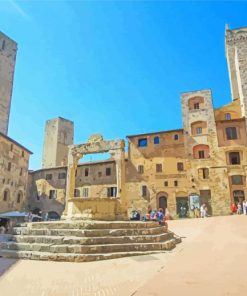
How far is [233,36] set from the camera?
37.5 meters

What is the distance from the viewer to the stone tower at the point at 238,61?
107 feet

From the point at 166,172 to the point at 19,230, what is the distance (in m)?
23.2

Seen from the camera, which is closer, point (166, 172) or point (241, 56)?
point (166, 172)

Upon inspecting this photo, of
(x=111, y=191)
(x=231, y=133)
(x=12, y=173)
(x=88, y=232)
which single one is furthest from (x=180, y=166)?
(x=88, y=232)

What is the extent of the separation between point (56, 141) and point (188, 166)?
2656cm

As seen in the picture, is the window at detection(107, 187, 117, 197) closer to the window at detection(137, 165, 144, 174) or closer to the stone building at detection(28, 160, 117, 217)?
the stone building at detection(28, 160, 117, 217)

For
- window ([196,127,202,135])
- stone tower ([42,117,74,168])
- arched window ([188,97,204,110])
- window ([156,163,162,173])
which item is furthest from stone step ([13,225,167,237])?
stone tower ([42,117,74,168])

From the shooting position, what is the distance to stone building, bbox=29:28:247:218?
29.2m

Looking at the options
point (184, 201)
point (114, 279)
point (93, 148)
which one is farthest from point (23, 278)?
point (184, 201)

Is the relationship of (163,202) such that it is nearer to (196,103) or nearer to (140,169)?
(140,169)

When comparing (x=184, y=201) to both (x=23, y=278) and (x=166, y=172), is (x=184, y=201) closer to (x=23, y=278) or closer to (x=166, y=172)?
(x=166, y=172)

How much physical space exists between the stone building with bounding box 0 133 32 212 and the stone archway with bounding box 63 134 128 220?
1764 cm

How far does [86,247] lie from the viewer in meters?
7.94

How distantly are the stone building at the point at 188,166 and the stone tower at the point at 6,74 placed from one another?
12536 mm
